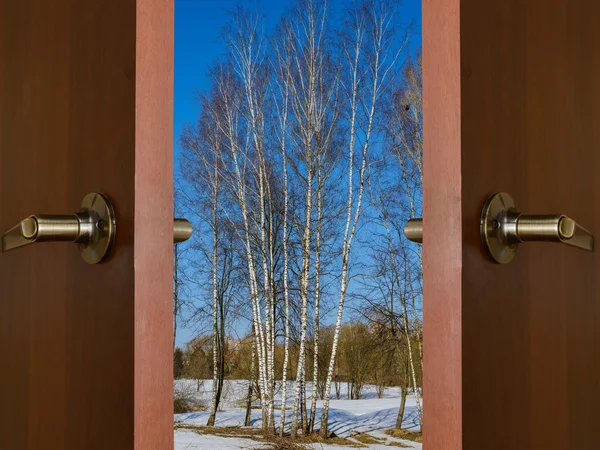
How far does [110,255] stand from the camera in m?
0.34

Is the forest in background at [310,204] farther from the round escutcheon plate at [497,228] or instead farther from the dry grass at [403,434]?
the round escutcheon plate at [497,228]

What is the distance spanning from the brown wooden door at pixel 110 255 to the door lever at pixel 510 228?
0.17m

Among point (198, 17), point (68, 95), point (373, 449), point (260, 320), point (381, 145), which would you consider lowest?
point (373, 449)

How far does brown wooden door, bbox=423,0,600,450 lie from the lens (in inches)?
12.2

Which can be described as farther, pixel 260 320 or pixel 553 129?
pixel 260 320

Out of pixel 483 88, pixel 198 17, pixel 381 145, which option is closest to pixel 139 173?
pixel 483 88

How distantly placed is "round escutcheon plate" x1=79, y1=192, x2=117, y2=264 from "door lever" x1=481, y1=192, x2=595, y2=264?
20cm

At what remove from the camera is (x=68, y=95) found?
39 centimetres

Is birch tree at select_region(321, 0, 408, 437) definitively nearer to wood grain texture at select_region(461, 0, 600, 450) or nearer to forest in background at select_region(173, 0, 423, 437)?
forest in background at select_region(173, 0, 423, 437)

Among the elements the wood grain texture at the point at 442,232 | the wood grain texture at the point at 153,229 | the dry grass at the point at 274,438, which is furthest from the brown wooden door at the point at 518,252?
the dry grass at the point at 274,438

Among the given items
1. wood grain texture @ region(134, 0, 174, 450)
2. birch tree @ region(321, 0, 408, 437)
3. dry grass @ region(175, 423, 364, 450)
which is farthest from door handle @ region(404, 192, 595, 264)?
dry grass @ region(175, 423, 364, 450)

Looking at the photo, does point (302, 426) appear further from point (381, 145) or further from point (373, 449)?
point (381, 145)

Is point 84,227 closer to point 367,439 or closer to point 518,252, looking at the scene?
point 518,252

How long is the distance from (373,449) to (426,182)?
5.21m
